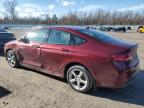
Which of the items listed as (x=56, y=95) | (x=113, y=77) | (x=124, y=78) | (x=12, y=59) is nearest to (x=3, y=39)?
(x=12, y=59)

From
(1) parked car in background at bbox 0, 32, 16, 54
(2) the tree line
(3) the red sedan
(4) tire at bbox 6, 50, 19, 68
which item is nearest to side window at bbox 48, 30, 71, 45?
(3) the red sedan

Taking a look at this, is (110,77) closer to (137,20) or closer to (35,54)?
(35,54)

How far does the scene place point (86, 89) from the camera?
5.27m

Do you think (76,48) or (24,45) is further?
(24,45)

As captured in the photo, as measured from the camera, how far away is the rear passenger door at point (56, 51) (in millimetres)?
5594

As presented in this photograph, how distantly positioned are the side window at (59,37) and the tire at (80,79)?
0.75m

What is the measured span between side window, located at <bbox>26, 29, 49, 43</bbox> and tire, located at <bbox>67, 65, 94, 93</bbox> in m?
1.47

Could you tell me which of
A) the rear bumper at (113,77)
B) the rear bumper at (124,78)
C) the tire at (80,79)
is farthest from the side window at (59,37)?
the rear bumper at (124,78)

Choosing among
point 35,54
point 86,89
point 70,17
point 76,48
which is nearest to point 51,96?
point 86,89

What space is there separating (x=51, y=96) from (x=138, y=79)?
108 inches

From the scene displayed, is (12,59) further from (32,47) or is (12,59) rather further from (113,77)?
(113,77)

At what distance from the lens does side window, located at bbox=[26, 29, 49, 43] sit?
6.43m

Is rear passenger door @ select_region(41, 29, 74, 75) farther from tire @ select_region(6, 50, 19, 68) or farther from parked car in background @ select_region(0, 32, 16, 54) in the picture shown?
parked car in background @ select_region(0, 32, 16, 54)

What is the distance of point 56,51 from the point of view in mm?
5820
